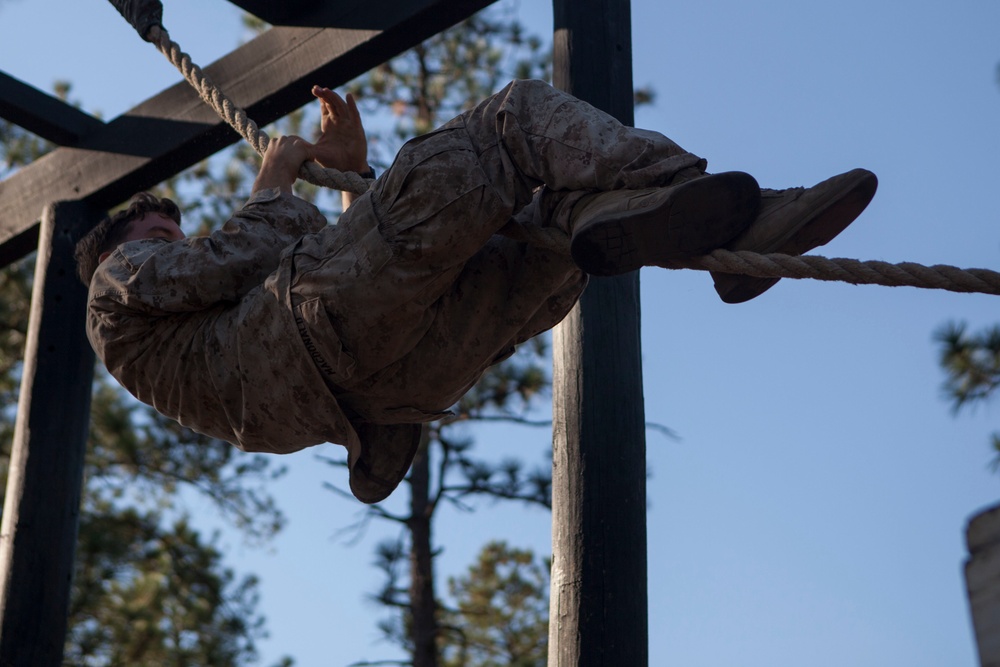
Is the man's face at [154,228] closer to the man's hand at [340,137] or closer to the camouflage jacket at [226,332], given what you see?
the camouflage jacket at [226,332]

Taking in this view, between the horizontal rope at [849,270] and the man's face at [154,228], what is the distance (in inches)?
58.5

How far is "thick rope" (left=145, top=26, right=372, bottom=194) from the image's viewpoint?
3223mm

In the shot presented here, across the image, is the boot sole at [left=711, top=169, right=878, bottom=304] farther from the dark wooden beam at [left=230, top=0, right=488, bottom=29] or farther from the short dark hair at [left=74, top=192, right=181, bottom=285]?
the dark wooden beam at [left=230, top=0, right=488, bottom=29]

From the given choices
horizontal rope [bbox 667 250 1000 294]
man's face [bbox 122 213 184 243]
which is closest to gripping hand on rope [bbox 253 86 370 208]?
man's face [bbox 122 213 184 243]

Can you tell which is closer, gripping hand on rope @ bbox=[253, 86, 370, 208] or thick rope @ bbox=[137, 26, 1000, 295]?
thick rope @ bbox=[137, 26, 1000, 295]

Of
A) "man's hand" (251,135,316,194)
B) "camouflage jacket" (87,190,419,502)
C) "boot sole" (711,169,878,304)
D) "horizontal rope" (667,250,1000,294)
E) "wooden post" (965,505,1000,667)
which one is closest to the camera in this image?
"wooden post" (965,505,1000,667)

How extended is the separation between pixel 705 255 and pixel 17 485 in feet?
10.1

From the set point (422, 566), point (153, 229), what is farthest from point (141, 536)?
point (153, 229)

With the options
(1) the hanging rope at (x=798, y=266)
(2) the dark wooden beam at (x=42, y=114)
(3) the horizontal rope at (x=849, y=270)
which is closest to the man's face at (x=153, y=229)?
(1) the hanging rope at (x=798, y=266)

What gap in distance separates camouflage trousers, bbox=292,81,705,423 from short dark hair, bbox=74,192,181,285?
2.78 ft

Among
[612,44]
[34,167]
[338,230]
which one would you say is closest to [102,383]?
[34,167]

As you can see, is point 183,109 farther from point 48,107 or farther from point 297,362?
point 297,362

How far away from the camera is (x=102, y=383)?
10680 millimetres

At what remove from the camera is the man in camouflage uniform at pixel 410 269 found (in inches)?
97.7
